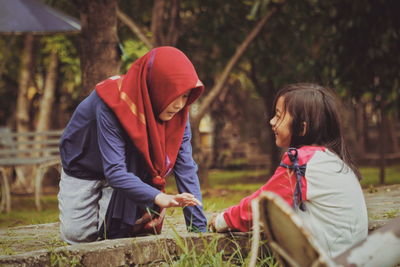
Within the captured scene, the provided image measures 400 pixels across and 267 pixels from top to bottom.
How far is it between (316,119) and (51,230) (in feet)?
7.53

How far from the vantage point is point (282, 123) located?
3.47 m

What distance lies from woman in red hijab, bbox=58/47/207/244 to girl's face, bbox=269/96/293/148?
460mm

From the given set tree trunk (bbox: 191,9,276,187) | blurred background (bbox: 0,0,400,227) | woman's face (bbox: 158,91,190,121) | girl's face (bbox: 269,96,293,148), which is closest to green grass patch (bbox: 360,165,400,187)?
blurred background (bbox: 0,0,400,227)

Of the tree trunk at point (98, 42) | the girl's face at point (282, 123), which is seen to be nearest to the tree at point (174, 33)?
the tree trunk at point (98, 42)

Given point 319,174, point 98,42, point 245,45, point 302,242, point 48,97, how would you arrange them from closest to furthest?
point 302,242 < point 319,174 < point 98,42 < point 245,45 < point 48,97

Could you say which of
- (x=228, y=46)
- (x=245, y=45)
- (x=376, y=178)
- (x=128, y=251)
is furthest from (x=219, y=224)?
(x=376, y=178)

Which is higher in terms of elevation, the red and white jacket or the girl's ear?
the girl's ear

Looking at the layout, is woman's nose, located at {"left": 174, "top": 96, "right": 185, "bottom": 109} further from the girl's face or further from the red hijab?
the girl's face

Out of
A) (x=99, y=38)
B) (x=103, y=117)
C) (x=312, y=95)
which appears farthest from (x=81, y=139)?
(x=99, y=38)

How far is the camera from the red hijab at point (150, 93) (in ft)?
12.1

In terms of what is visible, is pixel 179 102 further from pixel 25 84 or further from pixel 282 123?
pixel 25 84

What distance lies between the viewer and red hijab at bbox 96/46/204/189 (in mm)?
3676

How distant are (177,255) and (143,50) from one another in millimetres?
7393

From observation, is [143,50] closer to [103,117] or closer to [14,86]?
[103,117]
